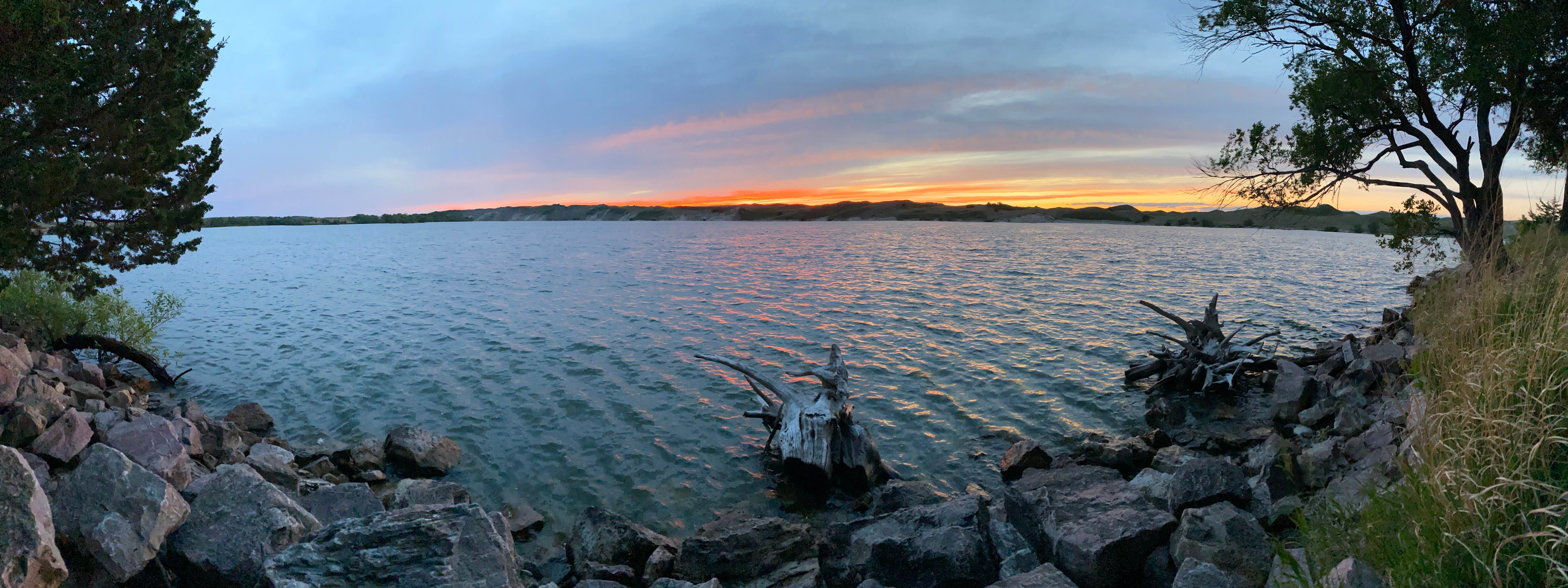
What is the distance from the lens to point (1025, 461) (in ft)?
41.1

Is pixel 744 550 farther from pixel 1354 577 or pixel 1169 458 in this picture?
pixel 1169 458

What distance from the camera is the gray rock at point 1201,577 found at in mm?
5691

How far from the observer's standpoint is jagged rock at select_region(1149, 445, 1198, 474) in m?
11.4

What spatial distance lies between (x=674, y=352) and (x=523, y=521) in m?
12.7

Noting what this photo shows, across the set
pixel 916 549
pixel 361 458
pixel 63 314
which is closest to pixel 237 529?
pixel 916 549

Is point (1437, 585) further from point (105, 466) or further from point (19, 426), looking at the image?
point (19, 426)

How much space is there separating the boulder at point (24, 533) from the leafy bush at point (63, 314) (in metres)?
16.8

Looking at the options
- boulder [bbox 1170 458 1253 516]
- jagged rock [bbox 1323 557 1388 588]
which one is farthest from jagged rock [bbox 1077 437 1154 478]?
jagged rock [bbox 1323 557 1388 588]

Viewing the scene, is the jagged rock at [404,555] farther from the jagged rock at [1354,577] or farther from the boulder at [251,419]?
the boulder at [251,419]

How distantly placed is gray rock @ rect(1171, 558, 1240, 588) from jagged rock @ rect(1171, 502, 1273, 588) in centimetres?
42

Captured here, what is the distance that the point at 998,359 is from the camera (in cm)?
2156

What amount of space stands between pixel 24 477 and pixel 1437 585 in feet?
34.1

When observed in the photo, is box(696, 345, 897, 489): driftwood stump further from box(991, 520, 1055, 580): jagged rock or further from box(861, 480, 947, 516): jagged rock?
box(991, 520, 1055, 580): jagged rock

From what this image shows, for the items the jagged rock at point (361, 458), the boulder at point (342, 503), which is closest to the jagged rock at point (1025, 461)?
the boulder at point (342, 503)
